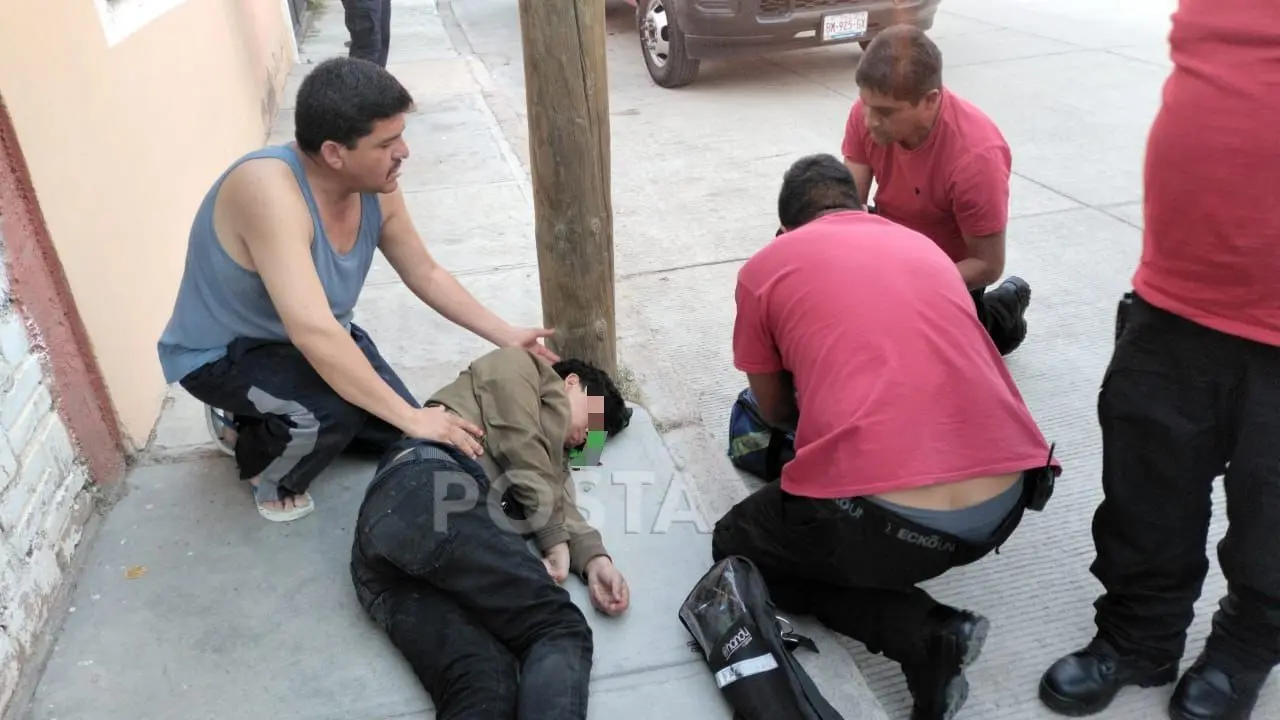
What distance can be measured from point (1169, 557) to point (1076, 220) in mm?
3028

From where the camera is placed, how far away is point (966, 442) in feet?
6.54

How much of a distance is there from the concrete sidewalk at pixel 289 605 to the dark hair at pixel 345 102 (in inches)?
41.4

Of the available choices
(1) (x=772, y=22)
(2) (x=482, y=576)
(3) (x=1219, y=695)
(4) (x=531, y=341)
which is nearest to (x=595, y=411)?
(4) (x=531, y=341)

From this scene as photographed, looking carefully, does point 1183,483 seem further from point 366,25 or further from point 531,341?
point 366,25

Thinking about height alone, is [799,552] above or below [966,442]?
below

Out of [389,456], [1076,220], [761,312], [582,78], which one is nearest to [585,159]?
[582,78]

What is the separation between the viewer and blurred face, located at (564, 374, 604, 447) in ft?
8.92

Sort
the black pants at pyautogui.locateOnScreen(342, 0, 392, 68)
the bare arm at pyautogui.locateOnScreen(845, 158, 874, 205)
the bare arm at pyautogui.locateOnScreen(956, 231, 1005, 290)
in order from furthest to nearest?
1. the black pants at pyautogui.locateOnScreen(342, 0, 392, 68)
2. the bare arm at pyautogui.locateOnScreen(845, 158, 874, 205)
3. the bare arm at pyautogui.locateOnScreen(956, 231, 1005, 290)

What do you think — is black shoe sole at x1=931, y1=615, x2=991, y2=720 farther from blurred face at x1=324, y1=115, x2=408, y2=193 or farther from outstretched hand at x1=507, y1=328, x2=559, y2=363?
blurred face at x1=324, y1=115, x2=408, y2=193

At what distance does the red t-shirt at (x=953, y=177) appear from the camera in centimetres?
288

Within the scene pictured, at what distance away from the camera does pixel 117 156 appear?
3.07 m

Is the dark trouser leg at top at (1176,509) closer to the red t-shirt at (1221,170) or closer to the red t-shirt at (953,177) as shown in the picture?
the red t-shirt at (1221,170)

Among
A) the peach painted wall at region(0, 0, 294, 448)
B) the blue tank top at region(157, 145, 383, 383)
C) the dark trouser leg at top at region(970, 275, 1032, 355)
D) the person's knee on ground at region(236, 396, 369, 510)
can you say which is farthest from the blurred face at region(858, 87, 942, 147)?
the peach painted wall at region(0, 0, 294, 448)

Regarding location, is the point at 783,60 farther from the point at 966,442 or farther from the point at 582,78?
the point at 966,442
